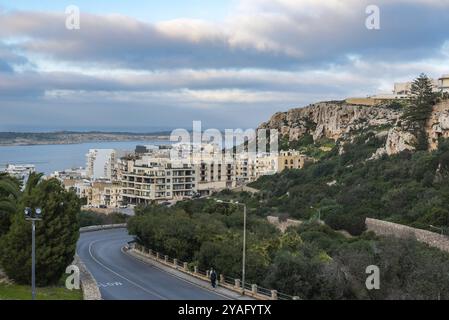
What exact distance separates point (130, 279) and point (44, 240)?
470 cm

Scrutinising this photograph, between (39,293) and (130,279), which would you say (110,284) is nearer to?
(130,279)

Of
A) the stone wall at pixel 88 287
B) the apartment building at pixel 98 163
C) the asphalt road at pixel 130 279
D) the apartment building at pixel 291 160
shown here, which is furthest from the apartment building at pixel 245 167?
the stone wall at pixel 88 287

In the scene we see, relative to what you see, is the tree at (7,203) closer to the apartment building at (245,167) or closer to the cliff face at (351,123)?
the cliff face at (351,123)

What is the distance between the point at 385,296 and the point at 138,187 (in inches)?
2935

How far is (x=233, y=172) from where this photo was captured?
342 ft

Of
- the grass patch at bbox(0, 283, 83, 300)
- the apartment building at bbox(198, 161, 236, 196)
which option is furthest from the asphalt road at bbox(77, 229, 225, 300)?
the apartment building at bbox(198, 161, 236, 196)

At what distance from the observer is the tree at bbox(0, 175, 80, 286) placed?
76.3ft

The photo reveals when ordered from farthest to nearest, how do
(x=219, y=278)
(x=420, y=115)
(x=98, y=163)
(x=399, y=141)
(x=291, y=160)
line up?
(x=98, y=163) < (x=291, y=160) < (x=399, y=141) < (x=420, y=115) < (x=219, y=278)

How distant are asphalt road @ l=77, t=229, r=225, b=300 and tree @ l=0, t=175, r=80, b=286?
2.15 m

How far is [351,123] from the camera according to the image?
264ft

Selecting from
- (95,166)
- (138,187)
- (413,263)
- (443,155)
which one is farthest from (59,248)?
(95,166)

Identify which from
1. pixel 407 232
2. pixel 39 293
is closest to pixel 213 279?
pixel 39 293
